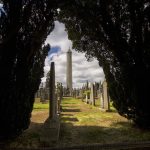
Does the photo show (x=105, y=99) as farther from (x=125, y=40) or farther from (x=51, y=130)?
(x=51, y=130)

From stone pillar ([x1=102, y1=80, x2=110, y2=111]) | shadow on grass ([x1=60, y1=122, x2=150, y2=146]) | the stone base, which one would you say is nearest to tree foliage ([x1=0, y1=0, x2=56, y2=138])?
the stone base

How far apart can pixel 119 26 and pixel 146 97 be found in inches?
115

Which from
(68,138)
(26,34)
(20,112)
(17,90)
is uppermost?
(26,34)

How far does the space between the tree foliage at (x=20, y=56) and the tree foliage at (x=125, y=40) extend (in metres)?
1.00

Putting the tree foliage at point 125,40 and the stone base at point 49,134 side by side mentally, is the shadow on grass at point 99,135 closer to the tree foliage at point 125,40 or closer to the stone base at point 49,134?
the stone base at point 49,134

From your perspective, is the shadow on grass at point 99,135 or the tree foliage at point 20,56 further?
the shadow on grass at point 99,135

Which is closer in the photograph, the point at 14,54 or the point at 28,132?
the point at 14,54

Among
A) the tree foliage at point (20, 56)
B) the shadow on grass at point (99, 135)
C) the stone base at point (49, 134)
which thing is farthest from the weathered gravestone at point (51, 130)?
the tree foliage at point (20, 56)

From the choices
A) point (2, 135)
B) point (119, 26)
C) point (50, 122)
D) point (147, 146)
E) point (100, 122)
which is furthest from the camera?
point (100, 122)

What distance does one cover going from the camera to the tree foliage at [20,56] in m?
9.95

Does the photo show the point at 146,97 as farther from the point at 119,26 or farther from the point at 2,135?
the point at 2,135

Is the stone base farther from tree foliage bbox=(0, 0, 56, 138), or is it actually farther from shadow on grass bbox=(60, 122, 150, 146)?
tree foliage bbox=(0, 0, 56, 138)

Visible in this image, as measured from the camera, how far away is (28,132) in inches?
475

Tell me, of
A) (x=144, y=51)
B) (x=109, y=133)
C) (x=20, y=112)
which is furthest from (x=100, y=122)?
(x=20, y=112)
